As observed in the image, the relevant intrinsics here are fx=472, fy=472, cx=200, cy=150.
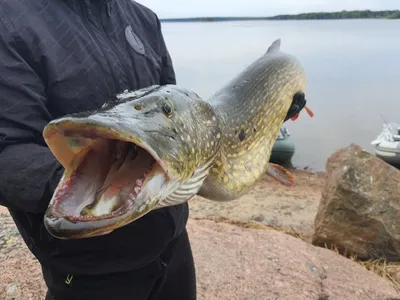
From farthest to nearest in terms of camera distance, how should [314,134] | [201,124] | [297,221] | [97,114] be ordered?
[314,134]
[297,221]
[201,124]
[97,114]

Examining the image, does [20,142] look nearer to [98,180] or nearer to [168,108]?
[98,180]

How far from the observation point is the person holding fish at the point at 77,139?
5.30 feet

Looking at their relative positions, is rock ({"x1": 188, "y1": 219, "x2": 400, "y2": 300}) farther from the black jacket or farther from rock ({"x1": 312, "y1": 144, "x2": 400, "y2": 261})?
the black jacket

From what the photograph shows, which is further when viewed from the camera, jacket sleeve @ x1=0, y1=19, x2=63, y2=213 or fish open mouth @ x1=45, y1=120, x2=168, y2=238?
jacket sleeve @ x1=0, y1=19, x2=63, y2=213

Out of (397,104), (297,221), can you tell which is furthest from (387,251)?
(397,104)

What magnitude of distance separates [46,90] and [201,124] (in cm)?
60

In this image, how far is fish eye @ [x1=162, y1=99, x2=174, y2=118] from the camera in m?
1.63

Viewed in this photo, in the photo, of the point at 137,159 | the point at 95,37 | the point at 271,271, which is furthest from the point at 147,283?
the point at 271,271

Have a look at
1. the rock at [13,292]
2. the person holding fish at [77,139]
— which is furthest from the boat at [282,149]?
the person holding fish at [77,139]

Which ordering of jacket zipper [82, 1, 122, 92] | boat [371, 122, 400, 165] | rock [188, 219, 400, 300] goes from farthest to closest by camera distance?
boat [371, 122, 400, 165] < rock [188, 219, 400, 300] < jacket zipper [82, 1, 122, 92]

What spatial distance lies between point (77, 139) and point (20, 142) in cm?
39

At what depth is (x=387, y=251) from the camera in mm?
5328

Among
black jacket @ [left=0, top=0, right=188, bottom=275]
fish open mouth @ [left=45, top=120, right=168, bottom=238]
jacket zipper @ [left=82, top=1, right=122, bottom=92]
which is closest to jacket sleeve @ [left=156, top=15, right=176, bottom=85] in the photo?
black jacket @ [left=0, top=0, right=188, bottom=275]

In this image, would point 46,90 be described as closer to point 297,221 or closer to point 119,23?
point 119,23
